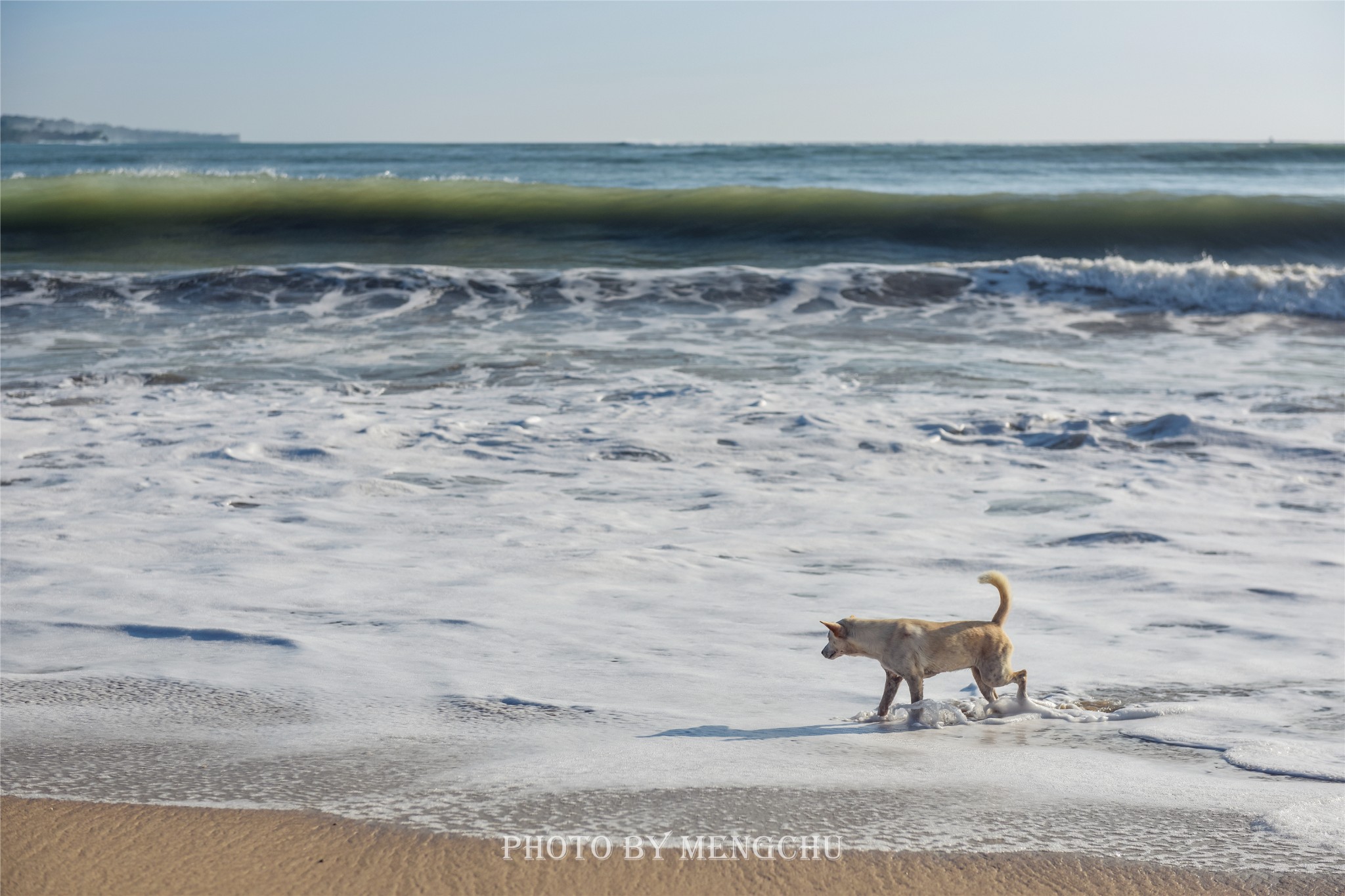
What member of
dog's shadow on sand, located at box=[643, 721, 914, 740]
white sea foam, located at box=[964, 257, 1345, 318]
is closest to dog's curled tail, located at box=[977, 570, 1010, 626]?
dog's shadow on sand, located at box=[643, 721, 914, 740]

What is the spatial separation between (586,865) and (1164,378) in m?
8.16

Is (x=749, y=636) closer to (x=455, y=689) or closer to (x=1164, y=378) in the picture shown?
(x=455, y=689)

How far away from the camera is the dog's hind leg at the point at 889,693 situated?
2.93 m

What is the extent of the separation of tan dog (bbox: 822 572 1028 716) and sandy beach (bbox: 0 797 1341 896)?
29.5 inches

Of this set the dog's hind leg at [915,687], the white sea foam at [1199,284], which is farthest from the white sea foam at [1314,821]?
the white sea foam at [1199,284]

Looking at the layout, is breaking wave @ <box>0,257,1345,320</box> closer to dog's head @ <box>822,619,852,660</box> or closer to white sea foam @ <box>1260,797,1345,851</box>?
dog's head @ <box>822,619,852,660</box>

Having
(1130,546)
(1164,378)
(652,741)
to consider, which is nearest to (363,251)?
(1164,378)

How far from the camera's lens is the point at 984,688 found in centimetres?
295

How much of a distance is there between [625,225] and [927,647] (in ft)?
59.1

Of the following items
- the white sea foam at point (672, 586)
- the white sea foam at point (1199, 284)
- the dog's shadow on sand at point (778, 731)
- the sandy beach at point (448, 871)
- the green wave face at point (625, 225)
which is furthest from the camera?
the green wave face at point (625, 225)

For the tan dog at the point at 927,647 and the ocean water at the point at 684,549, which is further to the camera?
the tan dog at the point at 927,647

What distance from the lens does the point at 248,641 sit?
3562mm

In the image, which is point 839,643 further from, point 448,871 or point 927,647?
point 448,871

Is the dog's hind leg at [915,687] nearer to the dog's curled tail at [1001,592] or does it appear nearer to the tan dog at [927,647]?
the tan dog at [927,647]
